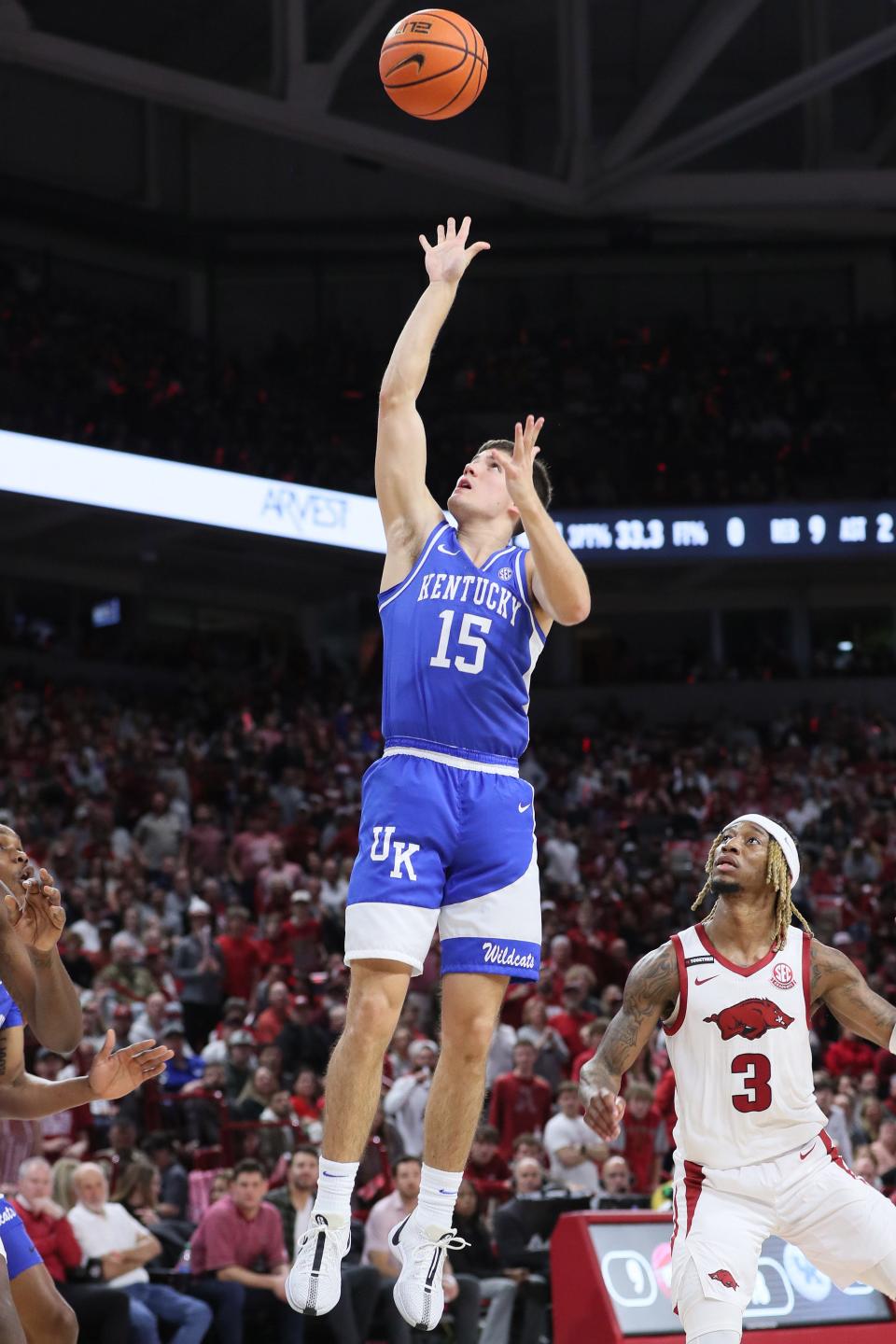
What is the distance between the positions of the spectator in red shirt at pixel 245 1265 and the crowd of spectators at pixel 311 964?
2 cm

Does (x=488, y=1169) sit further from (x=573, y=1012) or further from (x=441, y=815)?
(x=441, y=815)

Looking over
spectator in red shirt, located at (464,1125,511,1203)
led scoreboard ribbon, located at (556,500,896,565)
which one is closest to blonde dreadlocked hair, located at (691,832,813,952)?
spectator in red shirt, located at (464,1125,511,1203)

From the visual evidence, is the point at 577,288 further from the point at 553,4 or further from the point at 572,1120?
the point at 572,1120

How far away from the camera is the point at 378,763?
605 centimetres

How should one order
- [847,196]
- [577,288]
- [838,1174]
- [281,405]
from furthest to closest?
1. [577,288]
2. [281,405]
3. [847,196]
4. [838,1174]

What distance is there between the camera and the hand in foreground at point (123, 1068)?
5906mm

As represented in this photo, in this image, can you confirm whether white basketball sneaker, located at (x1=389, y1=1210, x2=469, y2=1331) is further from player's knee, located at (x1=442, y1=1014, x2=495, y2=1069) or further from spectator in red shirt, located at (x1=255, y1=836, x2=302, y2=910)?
spectator in red shirt, located at (x1=255, y1=836, x2=302, y2=910)

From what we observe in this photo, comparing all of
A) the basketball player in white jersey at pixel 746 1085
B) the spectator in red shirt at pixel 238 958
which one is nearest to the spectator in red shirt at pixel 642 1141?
the spectator in red shirt at pixel 238 958

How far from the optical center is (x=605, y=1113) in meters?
6.39

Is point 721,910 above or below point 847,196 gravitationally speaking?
below

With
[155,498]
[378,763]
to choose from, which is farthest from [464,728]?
[155,498]

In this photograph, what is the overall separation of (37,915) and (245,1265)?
18.4 ft

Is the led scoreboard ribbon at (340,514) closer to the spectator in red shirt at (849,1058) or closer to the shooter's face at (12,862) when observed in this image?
the spectator in red shirt at (849,1058)

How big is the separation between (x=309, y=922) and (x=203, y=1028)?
1465 millimetres
